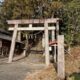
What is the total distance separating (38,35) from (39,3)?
935 cm

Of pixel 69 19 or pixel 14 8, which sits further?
pixel 14 8

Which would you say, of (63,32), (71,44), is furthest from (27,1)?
(71,44)

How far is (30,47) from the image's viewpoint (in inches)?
1407

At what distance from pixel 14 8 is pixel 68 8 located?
8991 millimetres

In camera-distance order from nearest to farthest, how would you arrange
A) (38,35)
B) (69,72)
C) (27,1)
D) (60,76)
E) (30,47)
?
(60,76)
(69,72)
(27,1)
(30,47)
(38,35)

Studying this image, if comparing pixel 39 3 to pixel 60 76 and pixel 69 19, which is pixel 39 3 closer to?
pixel 69 19

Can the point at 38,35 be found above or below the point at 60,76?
above

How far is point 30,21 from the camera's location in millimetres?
22484

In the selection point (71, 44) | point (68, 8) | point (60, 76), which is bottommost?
point (60, 76)

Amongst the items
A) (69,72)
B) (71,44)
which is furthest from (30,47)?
(69,72)

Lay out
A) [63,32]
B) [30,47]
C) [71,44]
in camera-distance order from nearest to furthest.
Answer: [71,44]
[63,32]
[30,47]

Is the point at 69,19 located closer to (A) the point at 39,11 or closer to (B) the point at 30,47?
(A) the point at 39,11

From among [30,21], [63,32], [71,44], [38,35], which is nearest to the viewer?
[30,21]

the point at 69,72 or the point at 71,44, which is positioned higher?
the point at 71,44
